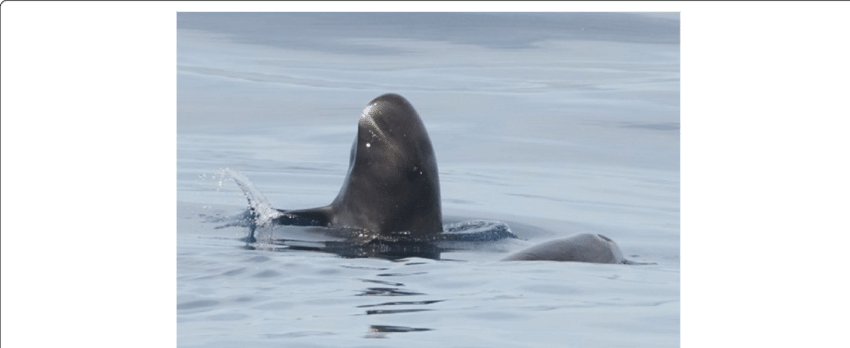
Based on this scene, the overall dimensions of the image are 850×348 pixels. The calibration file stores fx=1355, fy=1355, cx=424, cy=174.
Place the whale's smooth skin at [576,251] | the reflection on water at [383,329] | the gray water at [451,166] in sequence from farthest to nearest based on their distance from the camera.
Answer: the whale's smooth skin at [576,251], the gray water at [451,166], the reflection on water at [383,329]

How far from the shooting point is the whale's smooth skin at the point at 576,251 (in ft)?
31.0

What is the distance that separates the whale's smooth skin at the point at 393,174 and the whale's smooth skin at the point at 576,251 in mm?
1104

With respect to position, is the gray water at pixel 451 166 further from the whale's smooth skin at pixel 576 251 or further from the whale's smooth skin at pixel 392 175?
the whale's smooth skin at pixel 392 175

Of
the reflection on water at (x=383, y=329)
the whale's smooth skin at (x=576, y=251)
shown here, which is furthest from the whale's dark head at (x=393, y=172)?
the reflection on water at (x=383, y=329)

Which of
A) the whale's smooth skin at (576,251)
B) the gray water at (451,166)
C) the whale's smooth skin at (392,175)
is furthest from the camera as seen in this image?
the whale's smooth skin at (392,175)

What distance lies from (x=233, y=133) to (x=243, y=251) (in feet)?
23.1

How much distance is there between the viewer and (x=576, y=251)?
9.63m

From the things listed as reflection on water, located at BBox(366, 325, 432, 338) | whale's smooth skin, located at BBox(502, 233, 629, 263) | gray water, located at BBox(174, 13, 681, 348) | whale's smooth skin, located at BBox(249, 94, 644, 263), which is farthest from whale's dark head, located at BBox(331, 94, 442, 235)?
reflection on water, located at BBox(366, 325, 432, 338)

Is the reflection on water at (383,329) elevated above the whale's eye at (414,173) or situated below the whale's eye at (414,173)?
below

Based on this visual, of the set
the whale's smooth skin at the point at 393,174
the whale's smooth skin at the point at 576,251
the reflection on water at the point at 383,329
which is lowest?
the reflection on water at the point at 383,329

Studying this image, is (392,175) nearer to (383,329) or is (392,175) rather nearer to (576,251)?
(576,251)

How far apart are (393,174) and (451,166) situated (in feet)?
14.9

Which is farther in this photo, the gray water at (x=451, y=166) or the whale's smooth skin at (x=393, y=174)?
the whale's smooth skin at (x=393, y=174)
